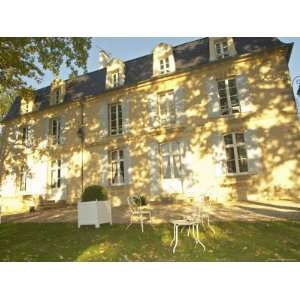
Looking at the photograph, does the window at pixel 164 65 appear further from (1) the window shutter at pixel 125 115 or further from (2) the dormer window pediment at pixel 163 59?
(1) the window shutter at pixel 125 115

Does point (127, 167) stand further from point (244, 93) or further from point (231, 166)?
point (244, 93)

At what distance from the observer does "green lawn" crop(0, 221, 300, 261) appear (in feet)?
11.5

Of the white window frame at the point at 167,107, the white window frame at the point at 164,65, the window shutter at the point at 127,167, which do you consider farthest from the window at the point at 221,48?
the window shutter at the point at 127,167

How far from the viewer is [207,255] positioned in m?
3.53

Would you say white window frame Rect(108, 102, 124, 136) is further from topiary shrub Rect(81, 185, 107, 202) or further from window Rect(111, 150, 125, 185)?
topiary shrub Rect(81, 185, 107, 202)

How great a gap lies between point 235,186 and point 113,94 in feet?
22.3

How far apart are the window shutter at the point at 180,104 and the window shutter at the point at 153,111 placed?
2.97 feet

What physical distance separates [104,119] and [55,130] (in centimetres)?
340

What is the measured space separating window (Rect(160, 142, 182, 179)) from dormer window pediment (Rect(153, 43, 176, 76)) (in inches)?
132

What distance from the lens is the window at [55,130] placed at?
43.5 feet

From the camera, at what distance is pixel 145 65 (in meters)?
12.1

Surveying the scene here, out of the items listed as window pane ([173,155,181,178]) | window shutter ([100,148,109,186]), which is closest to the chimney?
window shutter ([100,148,109,186])
